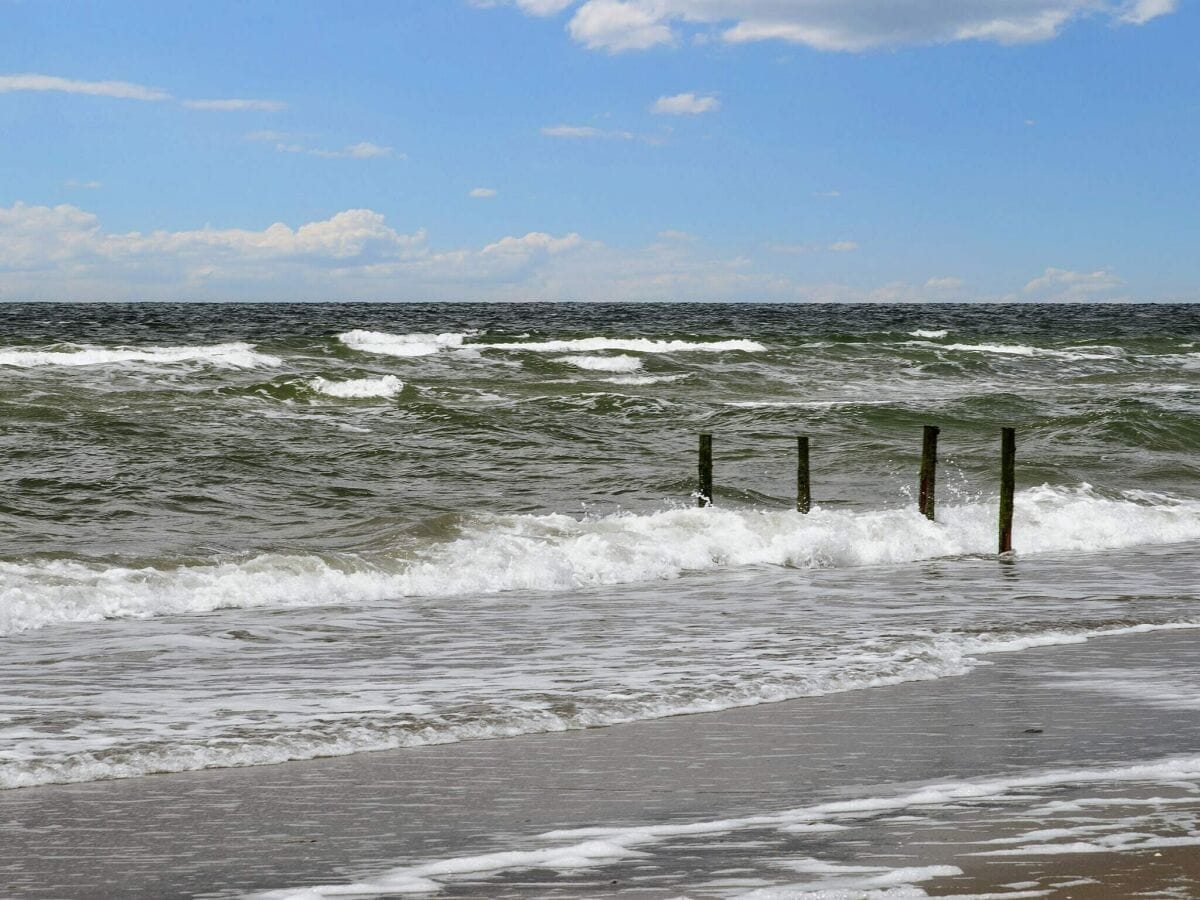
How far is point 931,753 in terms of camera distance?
6715mm

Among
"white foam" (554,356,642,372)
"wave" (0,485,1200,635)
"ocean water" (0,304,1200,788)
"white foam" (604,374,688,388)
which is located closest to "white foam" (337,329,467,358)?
"white foam" (554,356,642,372)

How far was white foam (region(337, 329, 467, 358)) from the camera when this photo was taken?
4538cm

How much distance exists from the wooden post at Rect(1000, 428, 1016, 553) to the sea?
12.4 inches

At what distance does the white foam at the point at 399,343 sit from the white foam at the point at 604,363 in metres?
4.70

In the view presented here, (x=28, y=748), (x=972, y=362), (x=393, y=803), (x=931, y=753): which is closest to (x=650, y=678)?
(x=931, y=753)

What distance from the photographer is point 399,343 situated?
49.0 meters

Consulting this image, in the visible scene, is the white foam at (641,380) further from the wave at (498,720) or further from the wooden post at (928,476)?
the wave at (498,720)

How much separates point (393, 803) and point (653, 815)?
1136mm

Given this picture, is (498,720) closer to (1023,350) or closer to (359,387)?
(359,387)

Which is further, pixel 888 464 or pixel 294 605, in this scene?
pixel 888 464

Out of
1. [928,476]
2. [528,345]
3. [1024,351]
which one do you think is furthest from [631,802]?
[1024,351]

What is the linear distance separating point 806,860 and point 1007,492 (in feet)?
39.0

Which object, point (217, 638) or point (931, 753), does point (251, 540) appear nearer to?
point (217, 638)

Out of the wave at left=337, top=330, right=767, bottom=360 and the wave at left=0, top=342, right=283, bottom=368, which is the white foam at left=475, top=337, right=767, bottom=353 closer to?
the wave at left=337, top=330, right=767, bottom=360
